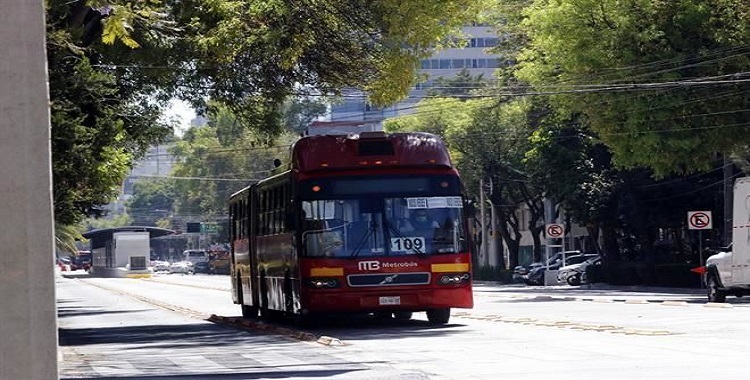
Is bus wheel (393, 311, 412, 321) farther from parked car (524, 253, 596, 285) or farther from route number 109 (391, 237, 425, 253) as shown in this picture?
parked car (524, 253, 596, 285)

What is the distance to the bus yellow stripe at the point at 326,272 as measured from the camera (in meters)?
25.6

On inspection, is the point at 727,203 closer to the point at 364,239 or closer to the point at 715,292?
the point at 715,292

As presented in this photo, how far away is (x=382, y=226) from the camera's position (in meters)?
25.9

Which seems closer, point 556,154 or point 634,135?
point 634,135

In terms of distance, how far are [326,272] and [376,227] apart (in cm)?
122

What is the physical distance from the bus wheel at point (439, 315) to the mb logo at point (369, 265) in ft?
6.50

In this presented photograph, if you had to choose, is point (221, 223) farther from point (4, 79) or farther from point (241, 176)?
point (4, 79)

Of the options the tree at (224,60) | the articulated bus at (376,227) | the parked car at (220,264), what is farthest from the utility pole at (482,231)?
the articulated bus at (376,227)

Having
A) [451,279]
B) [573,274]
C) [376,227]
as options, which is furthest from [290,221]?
→ [573,274]

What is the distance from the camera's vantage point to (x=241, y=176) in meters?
128

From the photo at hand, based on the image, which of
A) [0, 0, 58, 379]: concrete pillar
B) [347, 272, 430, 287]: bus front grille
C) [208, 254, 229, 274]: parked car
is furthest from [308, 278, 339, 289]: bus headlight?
[208, 254, 229, 274]: parked car

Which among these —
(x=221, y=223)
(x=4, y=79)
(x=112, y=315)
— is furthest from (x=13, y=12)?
(x=221, y=223)

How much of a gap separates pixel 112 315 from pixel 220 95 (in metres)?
15.1

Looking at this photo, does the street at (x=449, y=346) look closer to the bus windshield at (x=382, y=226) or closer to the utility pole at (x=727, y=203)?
the bus windshield at (x=382, y=226)
